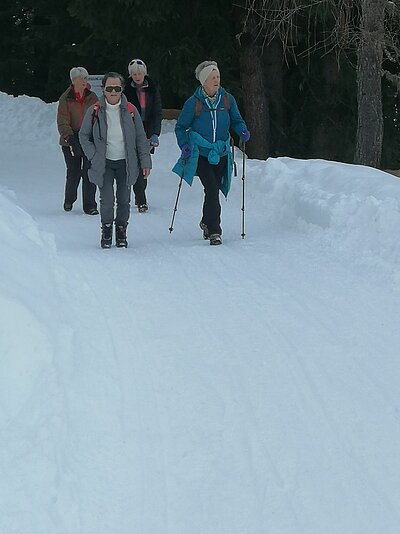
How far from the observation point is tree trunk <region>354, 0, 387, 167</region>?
41.0 ft

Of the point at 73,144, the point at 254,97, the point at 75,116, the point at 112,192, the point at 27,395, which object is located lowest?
the point at 27,395

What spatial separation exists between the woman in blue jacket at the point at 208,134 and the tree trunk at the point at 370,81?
501 centimetres

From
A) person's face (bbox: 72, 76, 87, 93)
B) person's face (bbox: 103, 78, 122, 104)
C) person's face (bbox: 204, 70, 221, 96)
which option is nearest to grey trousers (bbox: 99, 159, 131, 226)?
person's face (bbox: 103, 78, 122, 104)

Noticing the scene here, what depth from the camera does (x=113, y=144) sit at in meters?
8.23

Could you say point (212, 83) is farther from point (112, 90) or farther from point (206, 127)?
point (112, 90)

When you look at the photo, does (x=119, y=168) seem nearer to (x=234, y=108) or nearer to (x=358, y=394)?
(x=234, y=108)

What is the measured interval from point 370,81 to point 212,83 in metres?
5.57

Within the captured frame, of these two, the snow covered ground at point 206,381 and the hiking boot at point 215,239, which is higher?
the hiking boot at point 215,239

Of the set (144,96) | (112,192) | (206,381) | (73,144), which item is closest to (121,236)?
(112,192)

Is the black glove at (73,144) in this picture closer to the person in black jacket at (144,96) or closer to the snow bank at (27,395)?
the person in black jacket at (144,96)

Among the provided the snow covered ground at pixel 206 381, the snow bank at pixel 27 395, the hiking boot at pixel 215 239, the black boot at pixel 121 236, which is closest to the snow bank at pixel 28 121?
the black boot at pixel 121 236

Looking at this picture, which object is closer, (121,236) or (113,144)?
(113,144)

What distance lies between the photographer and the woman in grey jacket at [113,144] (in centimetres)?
811

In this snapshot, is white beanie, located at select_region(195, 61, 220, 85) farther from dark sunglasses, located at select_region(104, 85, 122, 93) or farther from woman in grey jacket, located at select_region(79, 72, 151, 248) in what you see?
dark sunglasses, located at select_region(104, 85, 122, 93)
